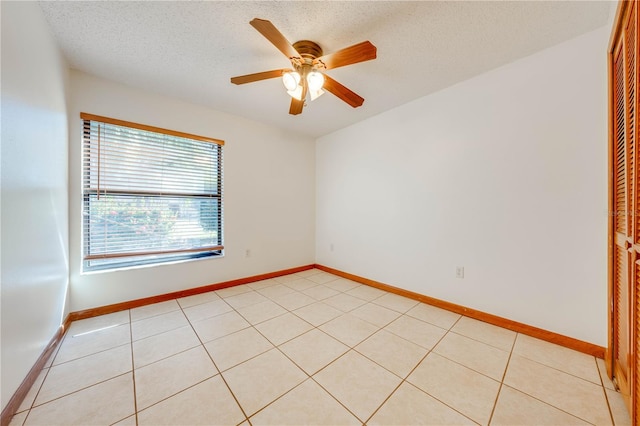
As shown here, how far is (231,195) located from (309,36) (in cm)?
221

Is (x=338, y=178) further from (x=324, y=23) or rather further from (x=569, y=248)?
(x=569, y=248)

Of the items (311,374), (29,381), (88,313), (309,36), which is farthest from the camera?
(88,313)

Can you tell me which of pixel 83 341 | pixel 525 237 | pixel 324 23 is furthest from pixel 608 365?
pixel 83 341

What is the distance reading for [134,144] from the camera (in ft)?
8.38

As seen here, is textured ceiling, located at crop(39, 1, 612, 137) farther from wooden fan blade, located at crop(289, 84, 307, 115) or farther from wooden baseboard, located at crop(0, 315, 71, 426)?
wooden baseboard, located at crop(0, 315, 71, 426)

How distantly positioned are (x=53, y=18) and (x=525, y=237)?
4094mm

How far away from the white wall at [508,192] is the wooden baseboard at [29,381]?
3.15 metres

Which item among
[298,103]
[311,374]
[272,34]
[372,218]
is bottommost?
[311,374]

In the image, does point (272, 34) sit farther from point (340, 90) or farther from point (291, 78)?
point (340, 90)

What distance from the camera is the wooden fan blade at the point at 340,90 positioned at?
1.93m

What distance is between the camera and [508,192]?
6.89 ft

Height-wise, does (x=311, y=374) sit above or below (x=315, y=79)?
below

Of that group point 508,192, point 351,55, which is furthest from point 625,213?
point 351,55

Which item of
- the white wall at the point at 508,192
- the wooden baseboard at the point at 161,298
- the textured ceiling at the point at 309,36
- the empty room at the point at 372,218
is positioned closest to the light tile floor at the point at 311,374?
the empty room at the point at 372,218
